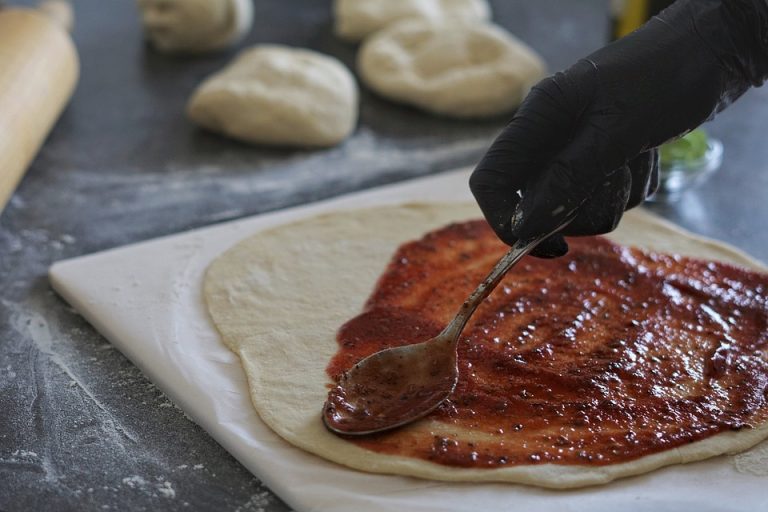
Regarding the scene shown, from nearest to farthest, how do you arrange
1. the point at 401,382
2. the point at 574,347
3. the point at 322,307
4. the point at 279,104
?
the point at 401,382, the point at 574,347, the point at 322,307, the point at 279,104

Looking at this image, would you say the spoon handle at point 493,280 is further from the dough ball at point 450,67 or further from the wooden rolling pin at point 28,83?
the dough ball at point 450,67

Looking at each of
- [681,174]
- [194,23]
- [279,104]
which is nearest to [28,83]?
[279,104]

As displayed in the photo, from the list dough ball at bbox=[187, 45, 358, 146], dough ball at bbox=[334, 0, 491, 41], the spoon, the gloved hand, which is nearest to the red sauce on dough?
the spoon

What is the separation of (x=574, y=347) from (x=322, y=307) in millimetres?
491

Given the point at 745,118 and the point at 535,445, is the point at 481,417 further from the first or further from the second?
the point at 745,118

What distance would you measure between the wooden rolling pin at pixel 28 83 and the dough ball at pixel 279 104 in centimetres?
39

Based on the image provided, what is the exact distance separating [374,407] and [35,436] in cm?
57

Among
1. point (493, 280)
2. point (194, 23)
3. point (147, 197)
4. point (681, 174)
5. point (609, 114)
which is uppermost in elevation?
point (609, 114)

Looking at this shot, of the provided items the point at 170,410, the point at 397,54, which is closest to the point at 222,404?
the point at 170,410

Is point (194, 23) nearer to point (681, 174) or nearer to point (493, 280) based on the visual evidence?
point (681, 174)

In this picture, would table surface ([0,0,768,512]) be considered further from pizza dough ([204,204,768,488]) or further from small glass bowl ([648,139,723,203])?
pizza dough ([204,204,768,488])

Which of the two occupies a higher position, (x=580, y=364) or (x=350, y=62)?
(x=580, y=364)

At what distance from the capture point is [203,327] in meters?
1.78

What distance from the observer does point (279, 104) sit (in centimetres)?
258
